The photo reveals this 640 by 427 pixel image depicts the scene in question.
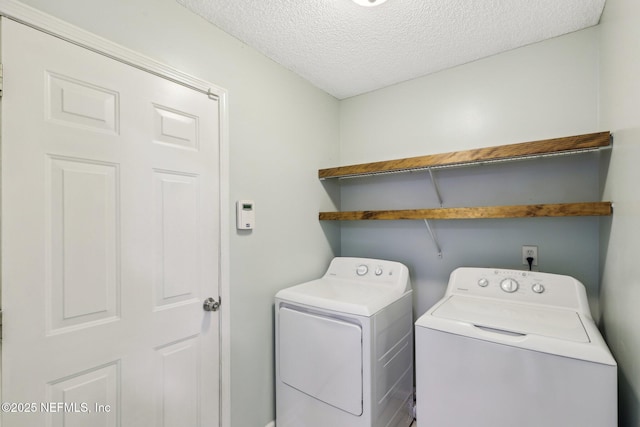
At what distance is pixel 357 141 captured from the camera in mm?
2502

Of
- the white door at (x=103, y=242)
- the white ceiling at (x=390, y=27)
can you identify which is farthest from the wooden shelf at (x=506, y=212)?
the white door at (x=103, y=242)

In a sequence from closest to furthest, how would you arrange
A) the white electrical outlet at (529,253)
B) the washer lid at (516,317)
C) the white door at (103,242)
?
the white door at (103,242) < the washer lid at (516,317) < the white electrical outlet at (529,253)

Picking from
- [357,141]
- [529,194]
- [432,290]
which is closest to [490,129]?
[529,194]

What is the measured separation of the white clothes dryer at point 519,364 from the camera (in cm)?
101

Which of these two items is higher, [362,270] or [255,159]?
[255,159]

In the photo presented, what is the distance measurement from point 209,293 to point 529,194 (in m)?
2.02

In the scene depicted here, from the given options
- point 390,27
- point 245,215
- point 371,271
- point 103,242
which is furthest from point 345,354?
point 390,27

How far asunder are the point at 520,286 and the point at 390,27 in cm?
163

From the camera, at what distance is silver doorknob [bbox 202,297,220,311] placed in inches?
58.4

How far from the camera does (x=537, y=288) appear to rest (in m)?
1.53

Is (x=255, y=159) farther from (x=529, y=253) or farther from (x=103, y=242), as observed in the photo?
(x=529, y=253)

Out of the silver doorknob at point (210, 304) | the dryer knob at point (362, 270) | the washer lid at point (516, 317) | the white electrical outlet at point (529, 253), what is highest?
the white electrical outlet at point (529, 253)

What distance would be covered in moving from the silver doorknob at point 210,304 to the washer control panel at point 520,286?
4.55 ft

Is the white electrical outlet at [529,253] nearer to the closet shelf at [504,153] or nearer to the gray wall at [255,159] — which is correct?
the closet shelf at [504,153]
